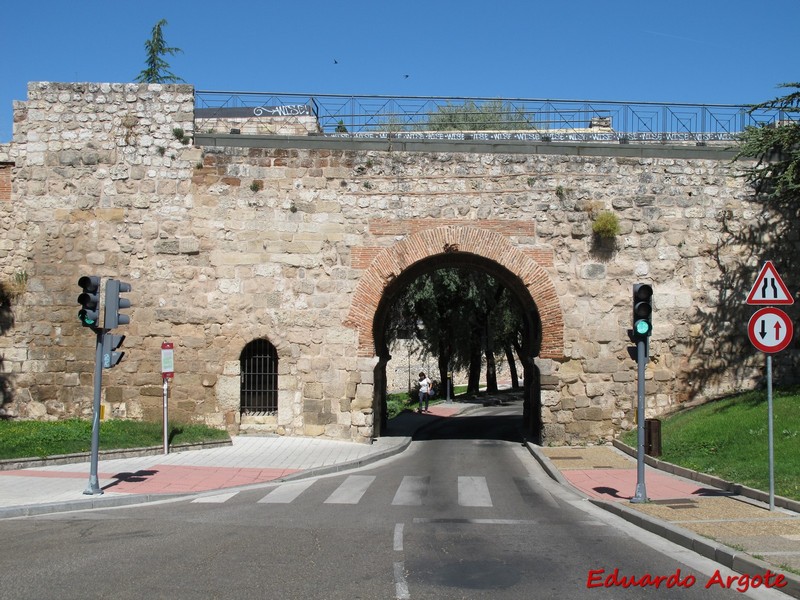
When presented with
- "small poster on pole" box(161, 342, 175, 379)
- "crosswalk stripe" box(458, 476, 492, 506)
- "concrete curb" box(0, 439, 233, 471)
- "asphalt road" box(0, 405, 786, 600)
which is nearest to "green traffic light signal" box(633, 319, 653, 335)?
"asphalt road" box(0, 405, 786, 600)

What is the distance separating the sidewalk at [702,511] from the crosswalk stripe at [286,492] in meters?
4.19

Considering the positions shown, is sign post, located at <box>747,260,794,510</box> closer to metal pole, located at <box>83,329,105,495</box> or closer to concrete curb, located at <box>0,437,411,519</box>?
concrete curb, located at <box>0,437,411,519</box>

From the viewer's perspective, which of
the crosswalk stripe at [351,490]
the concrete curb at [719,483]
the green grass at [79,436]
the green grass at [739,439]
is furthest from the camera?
the green grass at [79,436]

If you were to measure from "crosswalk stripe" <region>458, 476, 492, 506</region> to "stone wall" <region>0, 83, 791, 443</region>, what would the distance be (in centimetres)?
457

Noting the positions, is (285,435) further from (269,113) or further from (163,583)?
(163,583)

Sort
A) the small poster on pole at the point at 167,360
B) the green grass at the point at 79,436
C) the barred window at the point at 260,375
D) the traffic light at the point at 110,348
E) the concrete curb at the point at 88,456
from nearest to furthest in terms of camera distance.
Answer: the traffic light at the point at 110,348, the concrete curb at the point at 88,456, the green grass at the point at 79,436, the small poster on pole at the point at 167,360, the barred window at the point at 260,375

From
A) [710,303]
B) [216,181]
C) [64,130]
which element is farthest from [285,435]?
[710,303]

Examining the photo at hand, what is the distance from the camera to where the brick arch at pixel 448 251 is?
58.1 ft

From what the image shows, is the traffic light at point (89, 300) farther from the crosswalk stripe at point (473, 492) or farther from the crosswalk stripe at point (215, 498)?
the crosswalk stripe at point (473, 492)

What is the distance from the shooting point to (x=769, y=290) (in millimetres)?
10258

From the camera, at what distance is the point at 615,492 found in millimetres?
11984

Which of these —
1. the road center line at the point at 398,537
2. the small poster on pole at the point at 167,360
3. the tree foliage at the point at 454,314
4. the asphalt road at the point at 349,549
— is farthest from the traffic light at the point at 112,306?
the tree foliage at the point at 454,314

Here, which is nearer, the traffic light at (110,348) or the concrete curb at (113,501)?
the concrete curb at (113,501)

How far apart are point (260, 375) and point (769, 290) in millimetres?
11178
